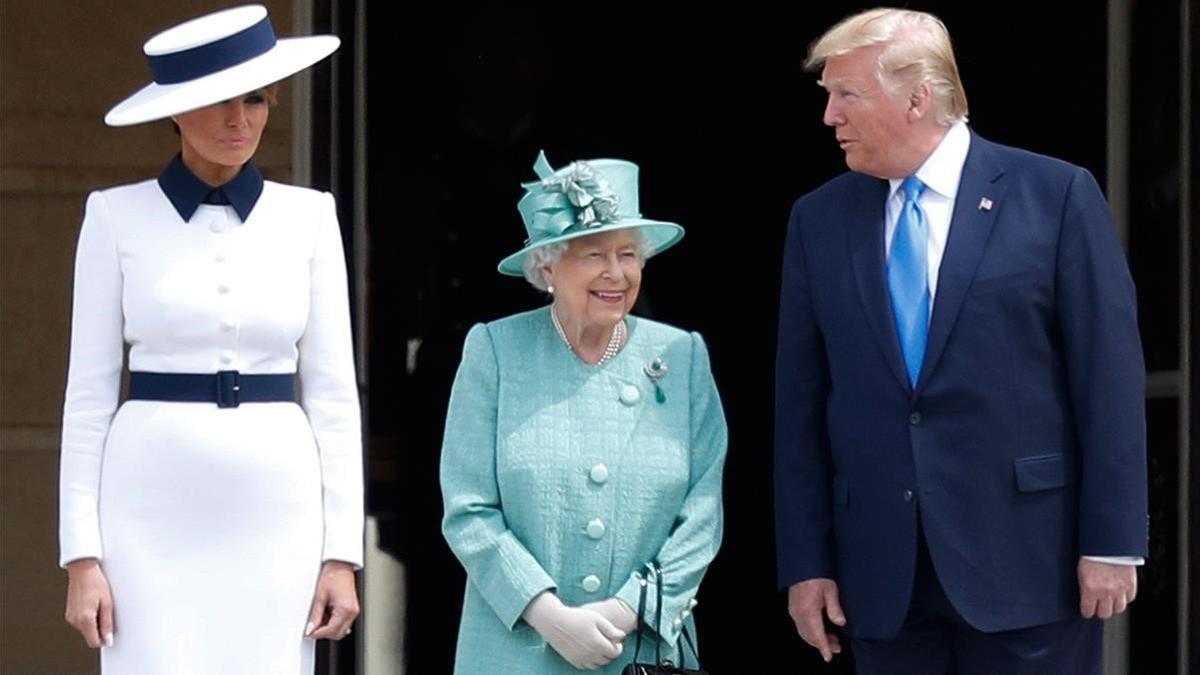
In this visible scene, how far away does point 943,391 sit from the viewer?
3893mm

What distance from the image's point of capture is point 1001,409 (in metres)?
3.88

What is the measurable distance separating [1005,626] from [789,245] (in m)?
0.80

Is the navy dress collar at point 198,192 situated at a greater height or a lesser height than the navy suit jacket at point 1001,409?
greater

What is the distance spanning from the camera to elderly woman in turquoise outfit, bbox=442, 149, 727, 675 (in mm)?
3957

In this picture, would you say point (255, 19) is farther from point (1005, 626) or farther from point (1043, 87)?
point (1043, 87)

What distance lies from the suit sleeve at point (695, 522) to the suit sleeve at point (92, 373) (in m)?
0.94

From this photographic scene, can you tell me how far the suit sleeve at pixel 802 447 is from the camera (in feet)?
13.3

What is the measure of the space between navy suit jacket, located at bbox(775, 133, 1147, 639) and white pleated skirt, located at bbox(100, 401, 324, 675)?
1020mm

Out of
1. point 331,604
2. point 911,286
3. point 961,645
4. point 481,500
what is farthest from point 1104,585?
point 331,604

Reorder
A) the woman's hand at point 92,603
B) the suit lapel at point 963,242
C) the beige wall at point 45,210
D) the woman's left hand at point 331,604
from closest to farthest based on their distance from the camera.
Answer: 1. the woman's hand at point 92,603
2. the woman's left hand at point 331,604
3. the suit lapel at point 963,242
4. the beige wall at point 45,210

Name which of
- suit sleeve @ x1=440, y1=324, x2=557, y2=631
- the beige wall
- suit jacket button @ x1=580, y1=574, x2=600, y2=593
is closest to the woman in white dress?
suit sleeve @ x1=440, y1=324, x2=557, y2=631

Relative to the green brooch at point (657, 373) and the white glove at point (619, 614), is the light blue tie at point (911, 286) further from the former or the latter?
the white glove at point (619, 614)

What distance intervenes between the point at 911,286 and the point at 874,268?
0.07m

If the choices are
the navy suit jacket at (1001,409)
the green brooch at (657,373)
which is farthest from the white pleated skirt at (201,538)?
the navy suit jacket at (1001,409)
